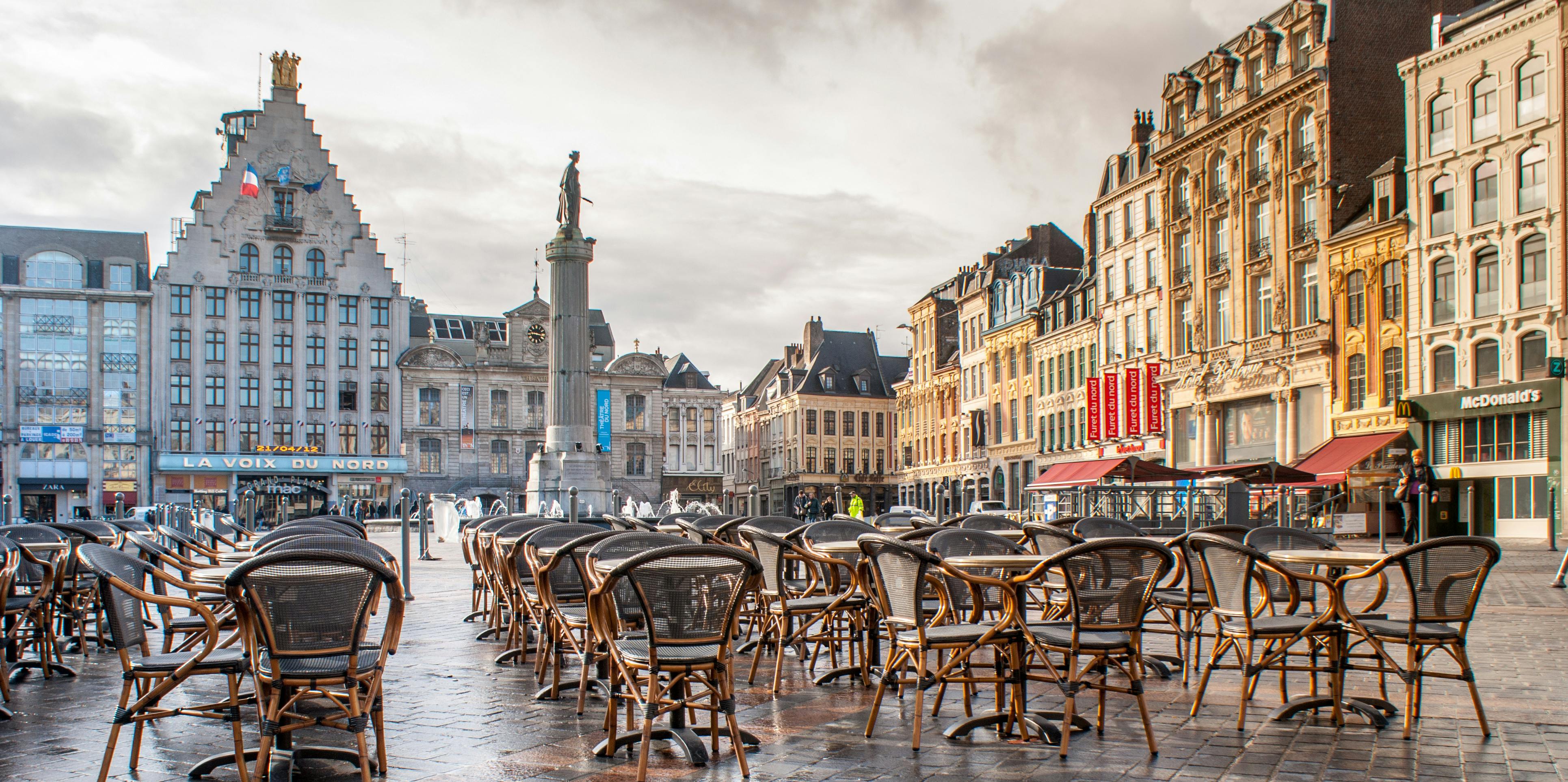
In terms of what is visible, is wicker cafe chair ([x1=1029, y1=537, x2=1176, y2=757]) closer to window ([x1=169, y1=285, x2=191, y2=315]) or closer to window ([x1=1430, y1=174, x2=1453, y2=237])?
window ([x1=1430, y1=174, x2=1453, y2=237])

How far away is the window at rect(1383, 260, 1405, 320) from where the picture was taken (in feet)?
114

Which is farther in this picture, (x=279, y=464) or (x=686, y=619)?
(x=279, y=464)

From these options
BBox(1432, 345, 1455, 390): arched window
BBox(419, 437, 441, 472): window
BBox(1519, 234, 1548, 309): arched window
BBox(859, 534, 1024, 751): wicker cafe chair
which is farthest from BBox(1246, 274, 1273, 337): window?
BBox(419, 437, 441, 472): window

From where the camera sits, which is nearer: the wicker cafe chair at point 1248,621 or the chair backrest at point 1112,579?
the chair backrest at point 1112,579

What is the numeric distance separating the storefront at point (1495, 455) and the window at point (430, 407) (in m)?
53.5

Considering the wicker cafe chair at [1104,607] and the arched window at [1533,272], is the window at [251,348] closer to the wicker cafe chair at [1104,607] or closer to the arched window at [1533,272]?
the arched window at [1533,272]

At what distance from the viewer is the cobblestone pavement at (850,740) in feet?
18.6

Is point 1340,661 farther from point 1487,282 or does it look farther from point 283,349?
point 283,349

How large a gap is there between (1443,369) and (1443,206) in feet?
14.1

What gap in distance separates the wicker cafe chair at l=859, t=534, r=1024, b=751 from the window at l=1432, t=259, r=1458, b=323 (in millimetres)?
30947

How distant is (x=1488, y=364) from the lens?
31.9 metres

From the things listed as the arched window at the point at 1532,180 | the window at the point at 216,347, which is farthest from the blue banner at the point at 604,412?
the window at the point at 216,347

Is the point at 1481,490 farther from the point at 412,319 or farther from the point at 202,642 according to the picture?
the point at 412,319

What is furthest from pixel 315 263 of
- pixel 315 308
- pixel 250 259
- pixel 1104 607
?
pixel 1104 607
